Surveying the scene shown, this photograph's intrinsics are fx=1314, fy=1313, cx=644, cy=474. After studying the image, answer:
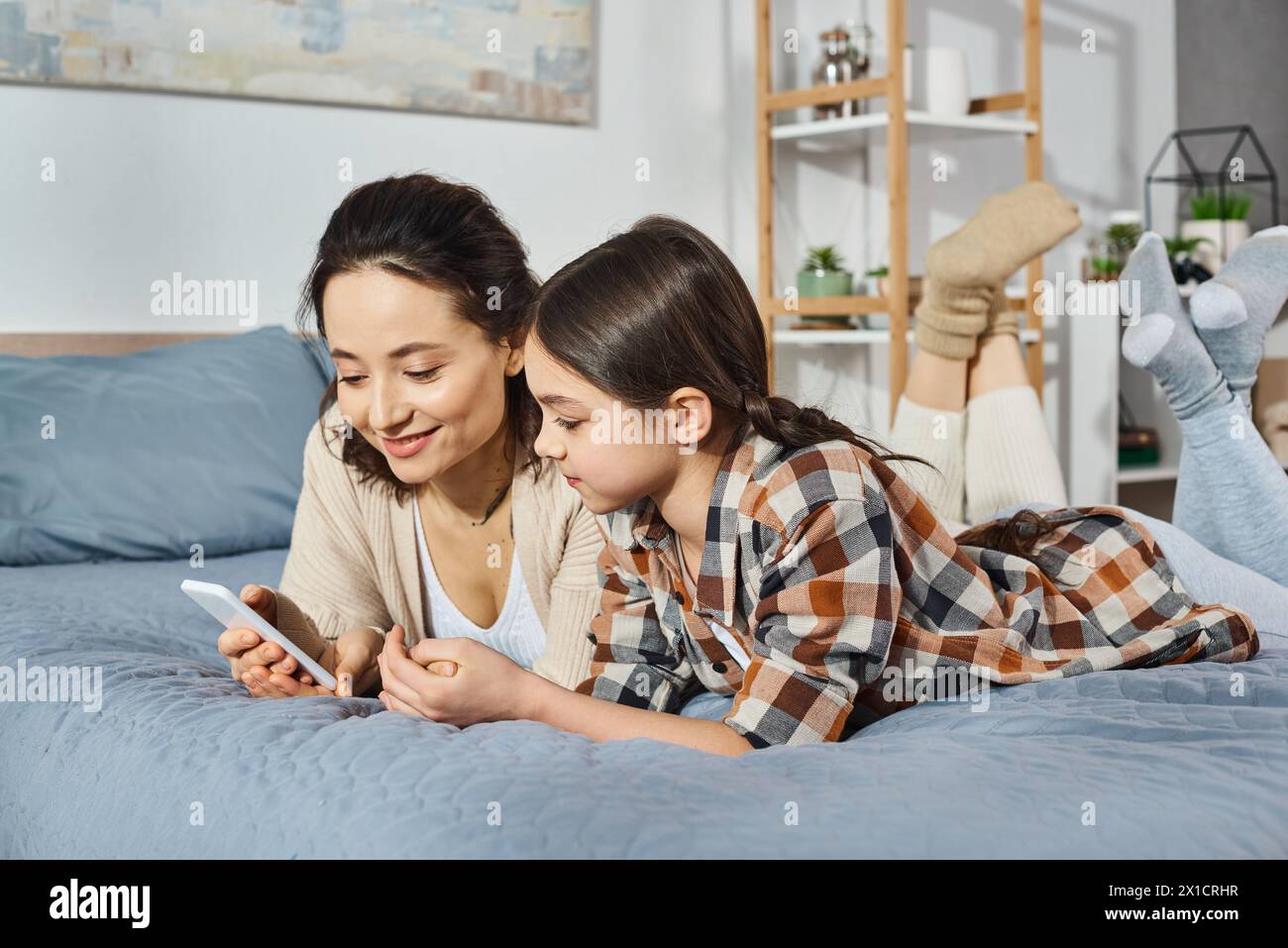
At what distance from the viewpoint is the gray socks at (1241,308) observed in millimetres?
1590

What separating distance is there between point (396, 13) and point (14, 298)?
0.91 metres

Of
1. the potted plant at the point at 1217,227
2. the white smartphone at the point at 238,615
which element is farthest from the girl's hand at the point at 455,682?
the potted plant at the point at 1217,227

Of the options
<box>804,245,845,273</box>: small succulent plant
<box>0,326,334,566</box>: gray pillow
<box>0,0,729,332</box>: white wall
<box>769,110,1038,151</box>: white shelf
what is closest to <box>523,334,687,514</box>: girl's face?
<box>0,326,334,566</box>: gray pillow

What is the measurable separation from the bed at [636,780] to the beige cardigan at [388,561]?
17 cm

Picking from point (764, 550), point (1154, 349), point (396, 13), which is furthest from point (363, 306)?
point (396, 13)

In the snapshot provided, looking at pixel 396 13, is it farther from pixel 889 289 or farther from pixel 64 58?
pixel 889 289

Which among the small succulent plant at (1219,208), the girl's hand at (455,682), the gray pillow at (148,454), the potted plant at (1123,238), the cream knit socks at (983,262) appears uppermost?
the small succulent plant at (1219,208)

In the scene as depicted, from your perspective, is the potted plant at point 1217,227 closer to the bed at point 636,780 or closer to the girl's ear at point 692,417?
the bed at point 636,780

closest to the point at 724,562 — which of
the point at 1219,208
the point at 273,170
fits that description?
the point at 273,170

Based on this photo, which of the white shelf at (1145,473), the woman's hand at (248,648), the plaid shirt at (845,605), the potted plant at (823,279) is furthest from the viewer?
the white shelf at (1145,473)

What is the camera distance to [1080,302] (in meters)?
3.30

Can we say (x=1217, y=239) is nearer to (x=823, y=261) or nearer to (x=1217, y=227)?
(x=1217, y=227)
